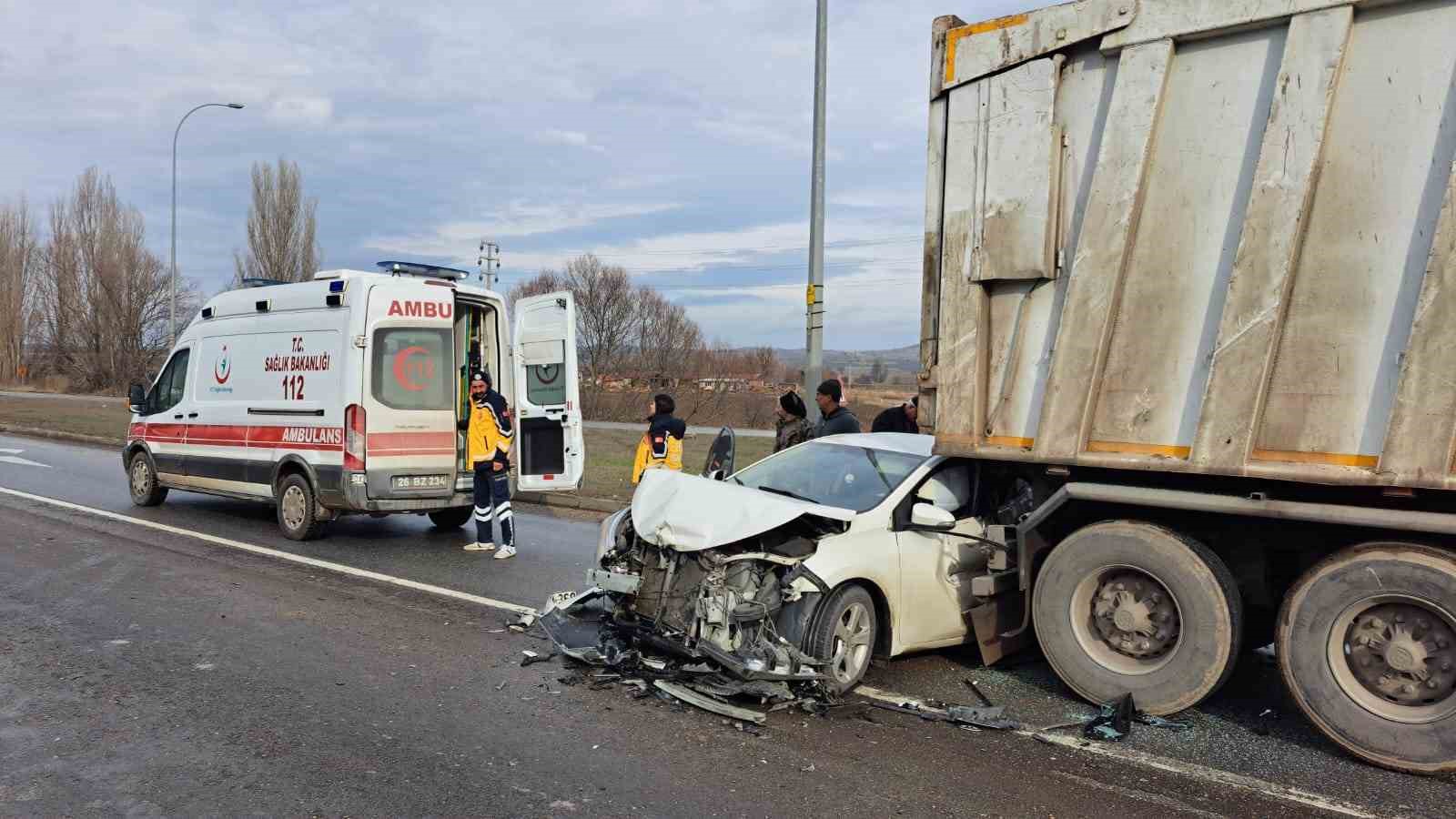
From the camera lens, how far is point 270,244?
47.4 m

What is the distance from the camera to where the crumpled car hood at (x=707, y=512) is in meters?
5.09

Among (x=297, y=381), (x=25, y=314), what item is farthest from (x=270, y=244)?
(x=297, y=381)

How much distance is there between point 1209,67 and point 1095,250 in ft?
3.07

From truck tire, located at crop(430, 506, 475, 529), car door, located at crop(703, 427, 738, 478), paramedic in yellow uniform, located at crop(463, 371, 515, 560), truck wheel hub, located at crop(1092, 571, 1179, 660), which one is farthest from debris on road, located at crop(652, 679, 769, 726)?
truck tire, located at crop(430, 506, 475, 529)

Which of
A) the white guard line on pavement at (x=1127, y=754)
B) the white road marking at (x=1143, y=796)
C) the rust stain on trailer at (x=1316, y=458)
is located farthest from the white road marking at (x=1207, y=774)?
the rust stain on trailer at (x=1316, y=458)

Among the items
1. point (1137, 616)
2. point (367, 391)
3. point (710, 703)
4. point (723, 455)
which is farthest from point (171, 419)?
point (1137, 616)

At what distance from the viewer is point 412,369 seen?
9234mm

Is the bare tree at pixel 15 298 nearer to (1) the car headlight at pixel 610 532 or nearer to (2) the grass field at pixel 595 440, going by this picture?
(2) the grass field at pixel 595 440

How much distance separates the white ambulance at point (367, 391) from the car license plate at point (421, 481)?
12 mm

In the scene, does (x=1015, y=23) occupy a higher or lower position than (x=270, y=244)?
lower

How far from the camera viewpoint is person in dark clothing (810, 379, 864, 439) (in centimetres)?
816

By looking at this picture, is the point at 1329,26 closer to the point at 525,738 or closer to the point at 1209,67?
the point at 1209,67

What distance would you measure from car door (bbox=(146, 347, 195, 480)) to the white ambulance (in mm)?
57

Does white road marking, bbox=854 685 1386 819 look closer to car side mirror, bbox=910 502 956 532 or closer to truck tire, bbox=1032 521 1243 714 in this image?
truck tire, bbox=1032 521 1243 714
